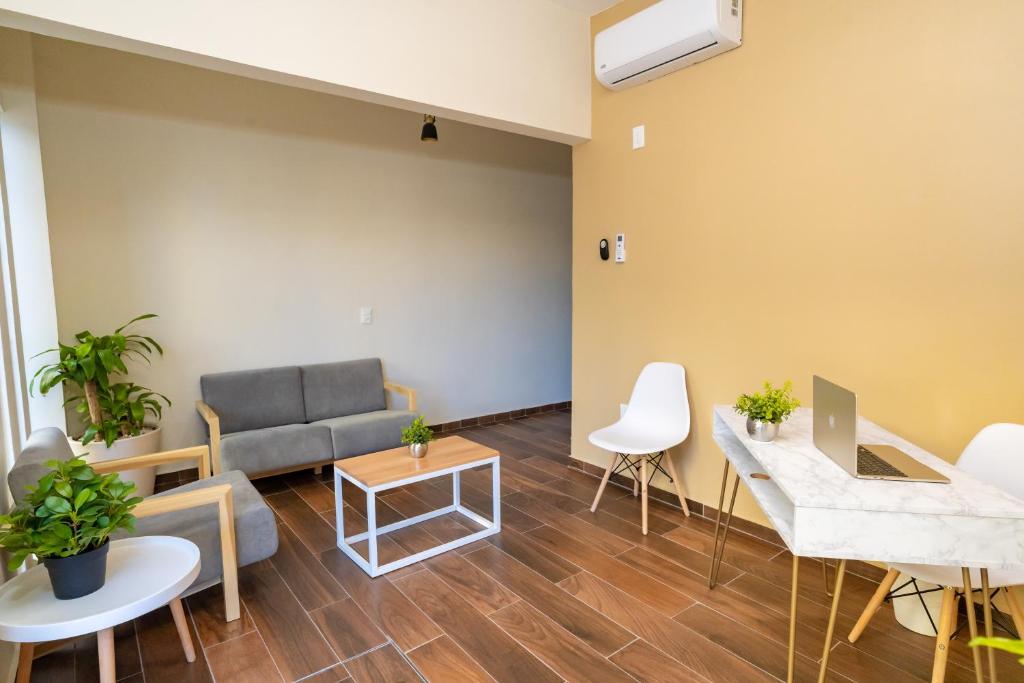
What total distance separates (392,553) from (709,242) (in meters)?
2.36

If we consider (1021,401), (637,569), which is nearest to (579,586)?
(637,569)

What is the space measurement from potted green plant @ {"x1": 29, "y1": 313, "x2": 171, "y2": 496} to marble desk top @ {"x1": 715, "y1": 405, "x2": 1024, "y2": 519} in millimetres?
3456

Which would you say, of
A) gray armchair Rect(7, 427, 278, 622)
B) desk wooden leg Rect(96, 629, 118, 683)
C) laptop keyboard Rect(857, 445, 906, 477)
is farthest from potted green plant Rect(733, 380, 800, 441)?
desk wooden leg Rect(96, 629, 118, 683)

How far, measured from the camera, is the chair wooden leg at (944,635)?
1.50 meters

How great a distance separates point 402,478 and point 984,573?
217 cm

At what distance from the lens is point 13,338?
258cm

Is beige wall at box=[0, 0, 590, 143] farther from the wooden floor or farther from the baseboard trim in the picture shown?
the baseboard trim

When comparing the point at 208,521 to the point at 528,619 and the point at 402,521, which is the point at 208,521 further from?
the point at 528,619

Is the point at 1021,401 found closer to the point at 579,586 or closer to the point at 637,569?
the point at 637,569

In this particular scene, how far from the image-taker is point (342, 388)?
4.31m

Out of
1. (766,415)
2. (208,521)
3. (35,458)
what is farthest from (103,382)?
(766,415)

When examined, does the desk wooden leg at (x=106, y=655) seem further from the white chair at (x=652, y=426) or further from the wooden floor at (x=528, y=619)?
the white chair at (x=652, y=426)

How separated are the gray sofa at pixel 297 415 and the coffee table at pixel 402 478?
3.01ft

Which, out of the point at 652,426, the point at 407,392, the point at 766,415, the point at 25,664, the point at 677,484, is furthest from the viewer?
the point at 407,392
